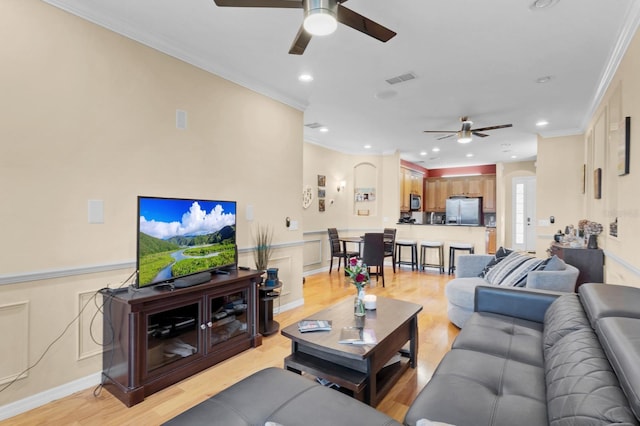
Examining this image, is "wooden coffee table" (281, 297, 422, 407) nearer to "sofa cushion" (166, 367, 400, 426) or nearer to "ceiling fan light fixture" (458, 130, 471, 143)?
"sofa cushion" (166, 367, 400, 426)

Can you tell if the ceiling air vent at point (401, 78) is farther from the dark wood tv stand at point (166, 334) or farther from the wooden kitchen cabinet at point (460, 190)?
the wooden kitchen cabinet at point (460, 190)

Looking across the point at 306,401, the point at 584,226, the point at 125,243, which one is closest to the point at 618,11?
the point at 584,226

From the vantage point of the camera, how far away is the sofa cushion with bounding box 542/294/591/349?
1646 millimetres

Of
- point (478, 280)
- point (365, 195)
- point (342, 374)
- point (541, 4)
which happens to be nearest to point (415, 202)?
point (365, 195)

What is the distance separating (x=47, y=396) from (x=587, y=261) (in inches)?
218

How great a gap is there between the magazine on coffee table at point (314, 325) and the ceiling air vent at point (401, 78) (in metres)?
2.68

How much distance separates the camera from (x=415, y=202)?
30.9ft

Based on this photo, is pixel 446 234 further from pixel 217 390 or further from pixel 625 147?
pixel 217 390

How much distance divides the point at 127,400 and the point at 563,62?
4675 millimetres

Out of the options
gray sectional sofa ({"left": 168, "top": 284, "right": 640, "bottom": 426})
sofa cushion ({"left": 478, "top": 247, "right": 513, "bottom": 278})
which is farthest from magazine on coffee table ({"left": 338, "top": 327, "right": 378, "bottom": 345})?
sofa cushion ({"left": 478, "top": 247, "right": 513, "bottom": 278})

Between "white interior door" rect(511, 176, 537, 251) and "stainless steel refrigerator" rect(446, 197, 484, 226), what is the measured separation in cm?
91

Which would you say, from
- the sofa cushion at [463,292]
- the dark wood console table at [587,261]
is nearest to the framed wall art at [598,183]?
the dark wood console table at [587,261]

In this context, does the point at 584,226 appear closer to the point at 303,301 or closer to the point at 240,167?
the point at 303,301

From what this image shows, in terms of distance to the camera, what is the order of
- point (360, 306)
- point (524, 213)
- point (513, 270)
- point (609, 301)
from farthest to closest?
point (524, 213)
point (513, 270)
point (360, 306)
point (609, 301)
